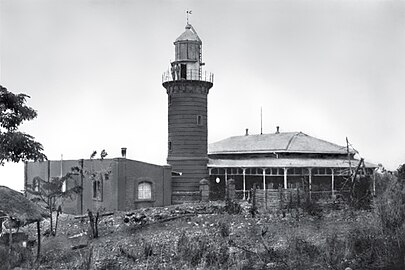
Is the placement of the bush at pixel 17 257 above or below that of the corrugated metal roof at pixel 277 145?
below

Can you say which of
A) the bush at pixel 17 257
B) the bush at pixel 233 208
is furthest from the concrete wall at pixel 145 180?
the bush at pixel 17 257

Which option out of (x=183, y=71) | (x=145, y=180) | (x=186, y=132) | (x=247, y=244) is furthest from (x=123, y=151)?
(x=247, y=244)

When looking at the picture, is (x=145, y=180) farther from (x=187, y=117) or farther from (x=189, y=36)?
(x=189, y=36)

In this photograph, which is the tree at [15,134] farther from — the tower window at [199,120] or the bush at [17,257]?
the tower window at [199,120]

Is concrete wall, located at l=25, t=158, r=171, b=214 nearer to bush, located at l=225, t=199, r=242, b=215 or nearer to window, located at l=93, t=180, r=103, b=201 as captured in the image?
window, located at l=93, t=180, r=103, b=201

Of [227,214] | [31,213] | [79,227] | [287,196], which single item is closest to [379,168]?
[287,196]

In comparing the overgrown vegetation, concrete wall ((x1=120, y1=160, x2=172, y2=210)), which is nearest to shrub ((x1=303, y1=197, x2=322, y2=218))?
the overgrown vegetation

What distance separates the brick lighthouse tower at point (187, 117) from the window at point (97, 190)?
18.4 ft

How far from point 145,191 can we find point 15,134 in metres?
19.3

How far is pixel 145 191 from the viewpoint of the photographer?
33.2 m

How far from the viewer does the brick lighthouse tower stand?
120 feet

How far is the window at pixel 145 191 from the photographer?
1292 inches

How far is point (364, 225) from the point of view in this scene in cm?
2164

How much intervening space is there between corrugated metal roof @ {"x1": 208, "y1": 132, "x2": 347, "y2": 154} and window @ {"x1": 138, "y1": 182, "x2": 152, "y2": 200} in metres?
11.2
